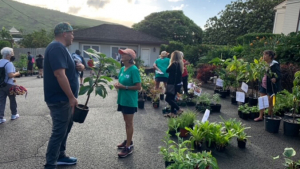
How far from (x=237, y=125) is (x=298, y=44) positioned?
6350mm

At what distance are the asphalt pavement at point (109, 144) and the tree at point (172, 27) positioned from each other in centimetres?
2760

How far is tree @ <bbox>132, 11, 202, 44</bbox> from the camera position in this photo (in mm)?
32938

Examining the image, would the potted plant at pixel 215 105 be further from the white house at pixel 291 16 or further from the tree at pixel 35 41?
the tree at pixel 35 41

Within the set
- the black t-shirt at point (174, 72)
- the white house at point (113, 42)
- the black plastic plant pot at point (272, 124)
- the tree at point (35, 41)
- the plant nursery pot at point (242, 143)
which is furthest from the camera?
the tree at point (35, 41)

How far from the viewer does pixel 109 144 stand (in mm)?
4414

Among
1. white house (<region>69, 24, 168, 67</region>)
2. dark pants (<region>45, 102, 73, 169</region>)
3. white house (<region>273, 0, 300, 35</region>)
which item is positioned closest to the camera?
dark pants (<region>45, 102, 73, 169</region>)

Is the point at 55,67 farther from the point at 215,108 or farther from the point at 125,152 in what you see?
the point at 215,108

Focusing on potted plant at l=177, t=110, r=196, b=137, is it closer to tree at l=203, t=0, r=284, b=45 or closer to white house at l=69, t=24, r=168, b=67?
white house at l=69, t=24, r=168, b=67

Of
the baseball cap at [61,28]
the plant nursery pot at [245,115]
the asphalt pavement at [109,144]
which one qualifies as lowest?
the asphalt pavement at [109,144]

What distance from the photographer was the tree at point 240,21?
82.1ft

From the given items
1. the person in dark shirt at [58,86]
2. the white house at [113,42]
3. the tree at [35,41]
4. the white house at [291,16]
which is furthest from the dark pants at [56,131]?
the tree at [35,41]

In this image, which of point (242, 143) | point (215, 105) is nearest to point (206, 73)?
point (215, 105)

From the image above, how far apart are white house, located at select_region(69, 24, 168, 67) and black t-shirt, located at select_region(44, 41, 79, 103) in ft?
62.4

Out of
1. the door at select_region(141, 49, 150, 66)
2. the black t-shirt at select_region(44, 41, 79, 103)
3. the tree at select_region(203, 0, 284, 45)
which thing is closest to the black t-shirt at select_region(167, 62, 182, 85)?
the black t-shirt at select_region(44, 41, 79, 103)
